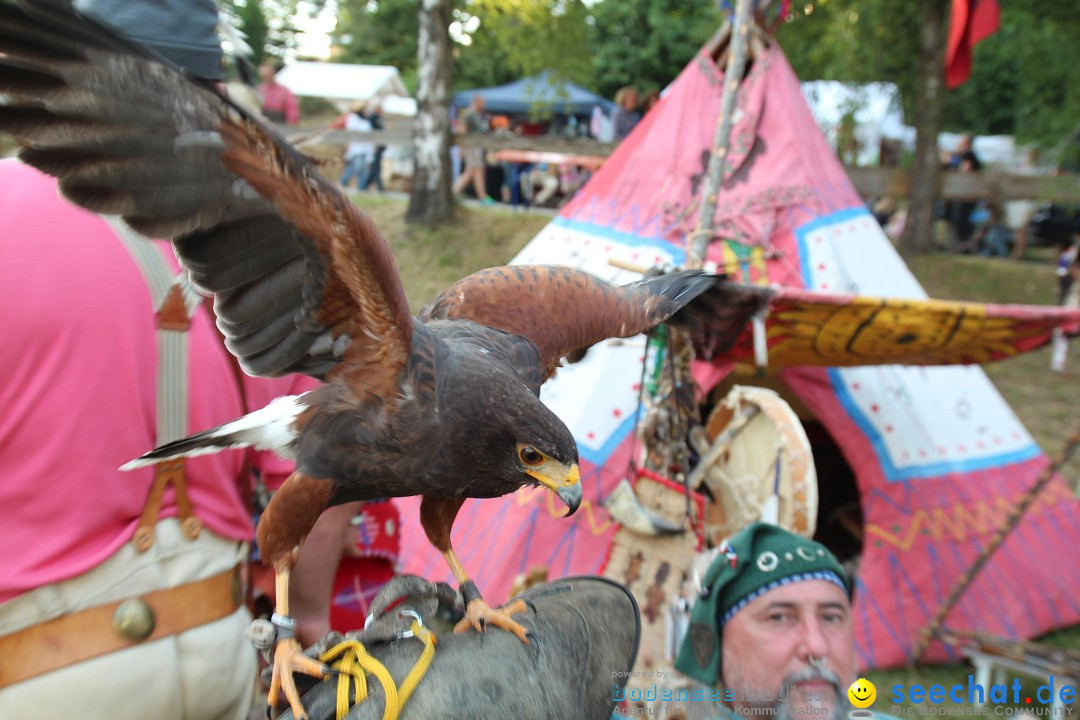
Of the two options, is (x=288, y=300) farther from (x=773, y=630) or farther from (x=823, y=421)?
(x=823, y=421)

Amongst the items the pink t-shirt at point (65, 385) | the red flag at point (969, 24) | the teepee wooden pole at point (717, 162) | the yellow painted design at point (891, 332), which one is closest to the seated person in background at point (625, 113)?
the red flag at point (969, 24)

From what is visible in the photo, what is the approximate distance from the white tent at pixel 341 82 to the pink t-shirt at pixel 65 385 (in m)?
19.5

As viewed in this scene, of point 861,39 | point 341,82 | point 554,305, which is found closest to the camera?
point 554,305

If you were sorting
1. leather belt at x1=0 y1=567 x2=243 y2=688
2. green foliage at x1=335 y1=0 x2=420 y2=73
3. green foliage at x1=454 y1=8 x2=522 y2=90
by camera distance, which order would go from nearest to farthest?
leather belt at x1=0 y1=567 x2=243 y2=688
green foliage at x1=454 y1=8 x2=522 y2=90
green foliage at x1=335 y1=0 x2=420 y2=73

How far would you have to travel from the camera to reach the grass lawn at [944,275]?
706 centimetres

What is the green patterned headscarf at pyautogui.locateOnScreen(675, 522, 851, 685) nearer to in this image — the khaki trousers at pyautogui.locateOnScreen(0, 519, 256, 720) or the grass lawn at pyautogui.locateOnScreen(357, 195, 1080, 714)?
the khaki trousers at pyautogui.locateOnScreen(0, 519, 256, 720)

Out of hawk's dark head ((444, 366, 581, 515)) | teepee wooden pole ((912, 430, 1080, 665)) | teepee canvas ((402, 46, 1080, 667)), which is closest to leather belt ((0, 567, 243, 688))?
hawk's dark head ((444, 366, 581, 515))

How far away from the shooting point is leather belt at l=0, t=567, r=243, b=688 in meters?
1.43

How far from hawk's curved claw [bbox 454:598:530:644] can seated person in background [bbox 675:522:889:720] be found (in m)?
1.01

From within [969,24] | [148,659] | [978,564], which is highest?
[969,24]

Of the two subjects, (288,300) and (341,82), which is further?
(341,82)

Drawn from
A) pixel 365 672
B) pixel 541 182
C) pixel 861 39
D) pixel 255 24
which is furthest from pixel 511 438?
pixel 255 24

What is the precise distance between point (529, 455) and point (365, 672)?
44cm

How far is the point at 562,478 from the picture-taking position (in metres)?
1.34
